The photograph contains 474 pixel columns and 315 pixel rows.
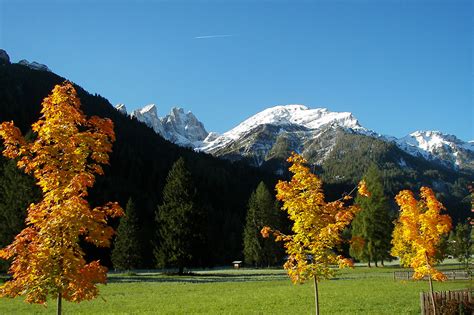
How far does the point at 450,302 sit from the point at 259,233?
72760 millimetres

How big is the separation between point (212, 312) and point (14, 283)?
15494mm

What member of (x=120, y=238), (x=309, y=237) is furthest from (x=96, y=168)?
(x=120, y=238)

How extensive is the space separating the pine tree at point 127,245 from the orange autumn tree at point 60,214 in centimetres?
6480

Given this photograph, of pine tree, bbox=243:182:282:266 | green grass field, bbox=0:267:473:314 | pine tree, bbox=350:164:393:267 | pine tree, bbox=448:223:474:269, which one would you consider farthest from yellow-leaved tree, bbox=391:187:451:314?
pine tree, bbox=243:182:282:266

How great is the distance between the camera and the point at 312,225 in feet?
49.8

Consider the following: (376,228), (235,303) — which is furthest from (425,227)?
(376,228)

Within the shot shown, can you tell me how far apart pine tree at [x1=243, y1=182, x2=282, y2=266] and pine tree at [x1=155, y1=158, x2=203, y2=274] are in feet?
103

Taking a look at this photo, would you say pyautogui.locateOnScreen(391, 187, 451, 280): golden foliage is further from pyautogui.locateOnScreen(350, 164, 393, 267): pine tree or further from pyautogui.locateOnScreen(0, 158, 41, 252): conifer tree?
pyautogui.locateOnScreen(350, 164, 393, 267): pine tree

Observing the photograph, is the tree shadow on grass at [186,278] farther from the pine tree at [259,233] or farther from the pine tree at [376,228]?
the pine tree at [259,233]

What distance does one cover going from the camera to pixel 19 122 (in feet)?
534

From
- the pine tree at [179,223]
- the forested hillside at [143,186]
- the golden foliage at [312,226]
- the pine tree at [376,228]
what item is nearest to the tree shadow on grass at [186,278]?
the pine tree at [179,223]

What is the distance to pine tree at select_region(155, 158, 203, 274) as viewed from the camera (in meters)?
58.9

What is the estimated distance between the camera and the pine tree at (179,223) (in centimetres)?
5891

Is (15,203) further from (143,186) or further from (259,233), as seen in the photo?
(143,186)
